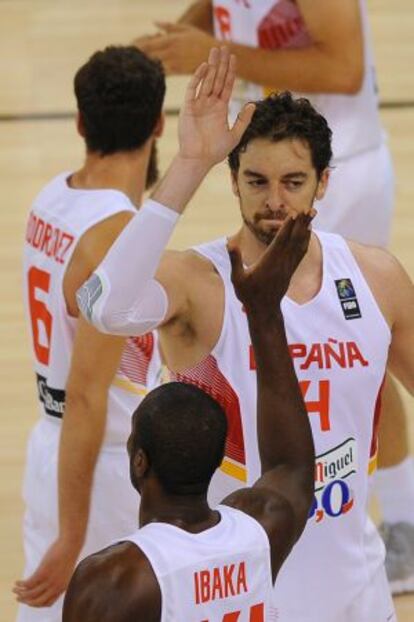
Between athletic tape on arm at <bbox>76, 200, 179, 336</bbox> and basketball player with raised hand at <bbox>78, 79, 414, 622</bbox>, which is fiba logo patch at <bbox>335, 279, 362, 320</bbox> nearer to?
basketball player with raised hand at <bbox>78, 79, 414, 622</bbox>

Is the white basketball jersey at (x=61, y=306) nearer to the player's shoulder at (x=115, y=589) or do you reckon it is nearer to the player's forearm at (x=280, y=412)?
the player's forearm at (x=280, y=412)

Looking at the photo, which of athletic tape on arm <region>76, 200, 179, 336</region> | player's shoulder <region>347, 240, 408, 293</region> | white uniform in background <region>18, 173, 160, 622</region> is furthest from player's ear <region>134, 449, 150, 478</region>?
white uniform in background <region>18, 173, 160, 622</region>

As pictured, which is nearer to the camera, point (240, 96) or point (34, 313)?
point (34, 313)

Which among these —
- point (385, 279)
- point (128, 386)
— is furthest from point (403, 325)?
point (128, 386)

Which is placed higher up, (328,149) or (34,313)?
(328,149)

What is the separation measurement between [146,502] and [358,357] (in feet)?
3.09

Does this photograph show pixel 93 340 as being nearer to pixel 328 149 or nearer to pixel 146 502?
pixel 328 149

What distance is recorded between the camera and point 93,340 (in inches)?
175

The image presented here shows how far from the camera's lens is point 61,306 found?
4.75 meters

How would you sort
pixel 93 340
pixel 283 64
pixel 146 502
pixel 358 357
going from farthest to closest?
pixel 283 64 → pixel 93 340 → pixel 358 357 → pixel 146 502

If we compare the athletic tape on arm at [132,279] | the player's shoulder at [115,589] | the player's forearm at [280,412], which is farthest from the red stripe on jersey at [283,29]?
the player's shoulder at [115,589]

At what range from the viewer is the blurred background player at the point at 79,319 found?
4590mm

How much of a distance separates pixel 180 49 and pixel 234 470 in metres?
2.07

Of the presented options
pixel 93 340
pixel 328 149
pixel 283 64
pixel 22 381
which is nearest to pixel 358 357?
pixel 328 149
